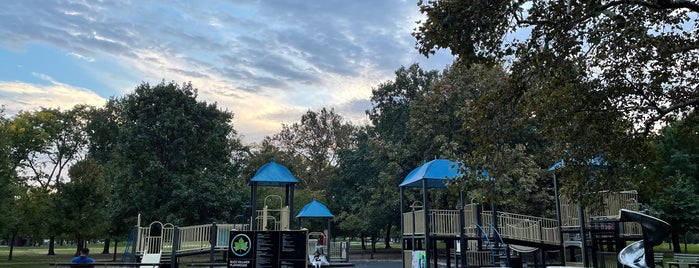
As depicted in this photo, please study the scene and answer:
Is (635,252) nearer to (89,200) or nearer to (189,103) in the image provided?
(189,103)

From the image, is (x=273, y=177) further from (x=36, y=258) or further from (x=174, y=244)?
(x=36, y=258)

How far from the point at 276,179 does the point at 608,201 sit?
13.5 m

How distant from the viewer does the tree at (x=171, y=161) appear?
30.0m

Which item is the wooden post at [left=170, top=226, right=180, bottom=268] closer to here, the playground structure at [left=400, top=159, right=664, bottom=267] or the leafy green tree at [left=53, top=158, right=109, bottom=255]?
the playground structure at [left=400, top=159, right=664, bottom=267]

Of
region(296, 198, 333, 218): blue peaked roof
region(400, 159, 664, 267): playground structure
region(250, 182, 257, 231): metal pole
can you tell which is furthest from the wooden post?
region(296, 198, 333, 218): blue peaked roof

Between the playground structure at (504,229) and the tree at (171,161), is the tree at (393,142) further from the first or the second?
the playground structure at (504,229)

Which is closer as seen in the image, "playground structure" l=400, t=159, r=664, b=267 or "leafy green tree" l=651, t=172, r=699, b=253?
"playground structure" l=400, t=159, r=664, b=267

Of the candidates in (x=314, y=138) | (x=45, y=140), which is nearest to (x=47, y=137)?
(x=45, y=140)

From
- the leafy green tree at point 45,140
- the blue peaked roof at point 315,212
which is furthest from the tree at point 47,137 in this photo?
the blue peaked roof at point 315,212

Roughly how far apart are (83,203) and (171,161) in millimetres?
10654

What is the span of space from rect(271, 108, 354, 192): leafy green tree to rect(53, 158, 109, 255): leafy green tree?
21.9 m

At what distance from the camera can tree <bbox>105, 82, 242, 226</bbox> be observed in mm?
29984

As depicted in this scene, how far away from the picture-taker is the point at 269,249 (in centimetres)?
1239

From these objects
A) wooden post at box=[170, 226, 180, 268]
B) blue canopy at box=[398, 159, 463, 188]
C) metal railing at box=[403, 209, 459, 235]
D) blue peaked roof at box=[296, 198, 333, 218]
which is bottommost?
wooden post at box=[170, 226, 180, 268]
